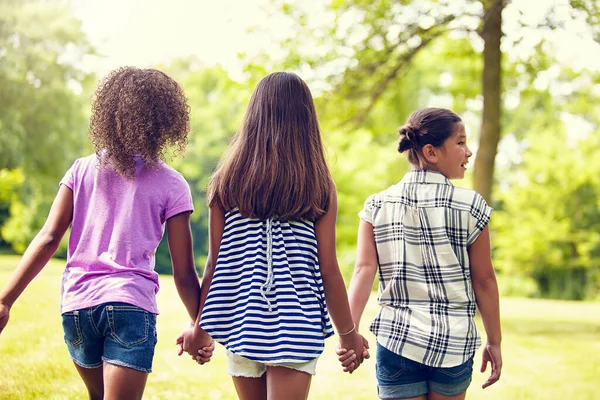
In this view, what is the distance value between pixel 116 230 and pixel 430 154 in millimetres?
1386

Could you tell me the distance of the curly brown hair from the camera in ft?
9.32

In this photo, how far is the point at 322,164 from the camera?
282cm

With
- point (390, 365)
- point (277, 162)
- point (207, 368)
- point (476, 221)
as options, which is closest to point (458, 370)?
point (390, 365)

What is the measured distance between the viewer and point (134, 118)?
9.37 ft

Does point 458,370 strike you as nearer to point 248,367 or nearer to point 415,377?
point 415,377

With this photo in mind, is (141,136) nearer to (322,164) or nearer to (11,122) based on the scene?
(322,164)

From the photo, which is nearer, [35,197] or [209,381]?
[209,381]

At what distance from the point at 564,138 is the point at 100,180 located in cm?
3130

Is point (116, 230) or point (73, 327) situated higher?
point (116, 230)

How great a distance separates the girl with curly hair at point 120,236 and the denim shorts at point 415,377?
76 centimetres

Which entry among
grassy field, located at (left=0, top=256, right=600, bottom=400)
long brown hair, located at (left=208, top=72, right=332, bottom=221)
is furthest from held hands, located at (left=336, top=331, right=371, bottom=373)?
grassy field, located at (left=0, top=256, right=600, bottom=400)

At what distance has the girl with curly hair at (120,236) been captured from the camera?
267cm

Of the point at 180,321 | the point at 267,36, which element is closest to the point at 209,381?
the point at 180,321

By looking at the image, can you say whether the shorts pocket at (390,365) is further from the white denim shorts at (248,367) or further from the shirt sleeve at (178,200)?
the shirt sleeve at (178,200)
